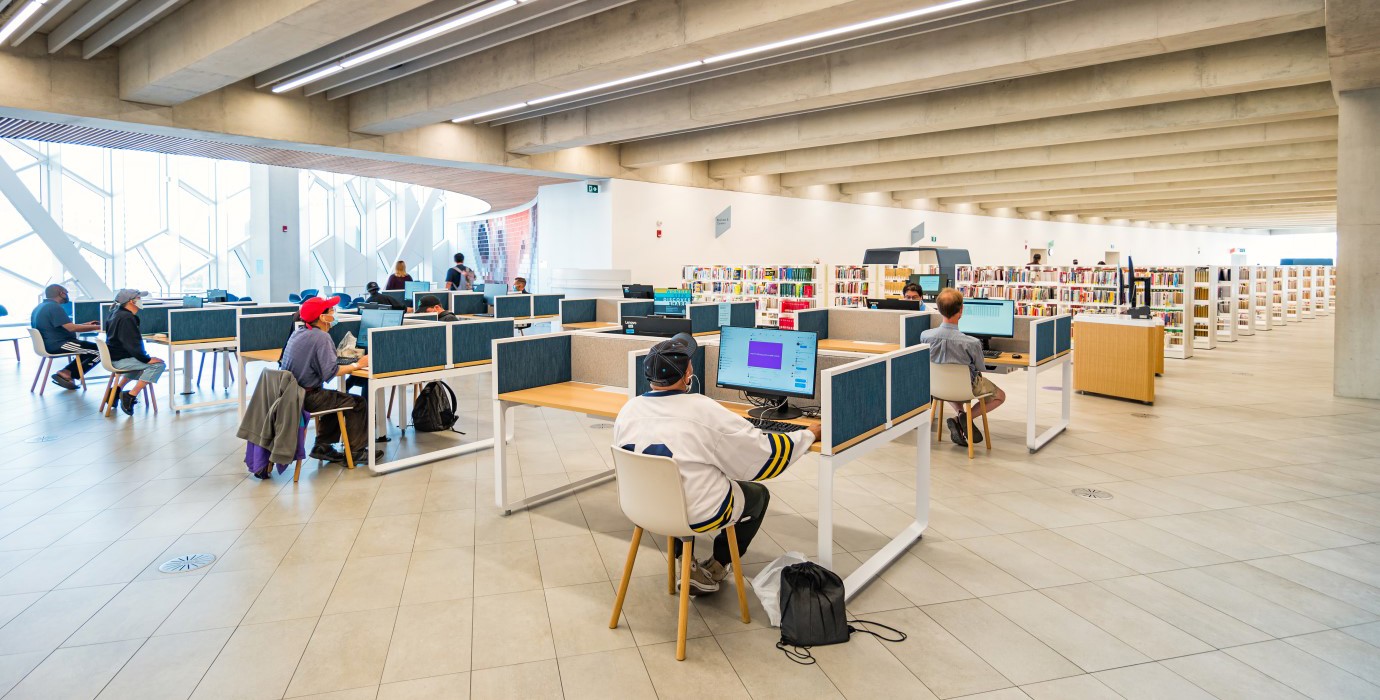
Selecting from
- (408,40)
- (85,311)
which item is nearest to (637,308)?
(408,40)

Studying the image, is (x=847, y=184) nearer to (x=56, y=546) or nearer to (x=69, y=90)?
(x=69, y=90)

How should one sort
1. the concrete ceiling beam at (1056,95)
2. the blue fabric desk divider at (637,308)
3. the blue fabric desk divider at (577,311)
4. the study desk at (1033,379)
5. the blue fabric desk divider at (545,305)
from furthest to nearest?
the blue fabric desk divider at (545,305) → the blue fabric desk divider at (577,311) → the blue fabric desk divider at (637,308) → the concrete ceiling beam at (1056,95) → the study desk at (1033,379)

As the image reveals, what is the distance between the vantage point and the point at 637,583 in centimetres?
330

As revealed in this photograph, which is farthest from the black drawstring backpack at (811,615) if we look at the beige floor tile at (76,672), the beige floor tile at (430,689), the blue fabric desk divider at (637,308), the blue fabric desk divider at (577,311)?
the blue fabric desk divider at (577,311)

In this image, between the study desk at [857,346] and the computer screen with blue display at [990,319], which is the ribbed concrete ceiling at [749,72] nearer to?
the computer screen with blue display at [990,319]

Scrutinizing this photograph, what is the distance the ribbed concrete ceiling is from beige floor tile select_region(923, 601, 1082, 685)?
4.42m

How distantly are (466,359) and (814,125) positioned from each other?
292 inches

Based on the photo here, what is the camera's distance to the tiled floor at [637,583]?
8.28ft

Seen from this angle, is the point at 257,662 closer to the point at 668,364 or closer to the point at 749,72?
the point at 668,364

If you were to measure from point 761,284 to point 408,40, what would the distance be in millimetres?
7950

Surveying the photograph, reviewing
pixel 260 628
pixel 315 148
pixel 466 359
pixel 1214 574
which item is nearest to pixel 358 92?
pixel 315 148

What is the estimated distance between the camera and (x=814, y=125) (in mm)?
11141

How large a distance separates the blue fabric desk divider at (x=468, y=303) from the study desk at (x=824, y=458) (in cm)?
620

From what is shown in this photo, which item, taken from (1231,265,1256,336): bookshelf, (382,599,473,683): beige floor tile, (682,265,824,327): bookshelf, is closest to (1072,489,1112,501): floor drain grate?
(382,599,473,683): beige floor tile
